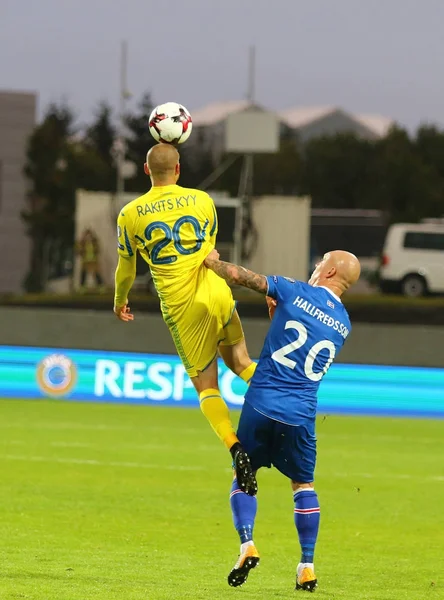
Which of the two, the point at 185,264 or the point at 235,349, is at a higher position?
the point at 185,264

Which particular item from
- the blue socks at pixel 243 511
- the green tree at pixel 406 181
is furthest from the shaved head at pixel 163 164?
the green tree at pixel 406 181

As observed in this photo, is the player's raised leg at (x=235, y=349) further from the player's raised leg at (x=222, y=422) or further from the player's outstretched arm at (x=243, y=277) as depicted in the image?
the player's outstretched arm at (x=243, y=277)

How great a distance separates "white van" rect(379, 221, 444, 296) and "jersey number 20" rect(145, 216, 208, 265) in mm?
26766

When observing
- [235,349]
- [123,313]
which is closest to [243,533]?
[235,349]

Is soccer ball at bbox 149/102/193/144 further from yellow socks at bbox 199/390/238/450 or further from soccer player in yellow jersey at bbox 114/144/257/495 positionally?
yellow socks at bbox 199/390/238/450

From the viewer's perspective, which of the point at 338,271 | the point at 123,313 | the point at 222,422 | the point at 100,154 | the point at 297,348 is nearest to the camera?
the point at 297,348

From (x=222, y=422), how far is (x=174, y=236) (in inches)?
46.5

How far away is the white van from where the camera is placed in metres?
34.9

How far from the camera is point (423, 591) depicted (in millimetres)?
8180

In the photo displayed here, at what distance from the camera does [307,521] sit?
26.1ft

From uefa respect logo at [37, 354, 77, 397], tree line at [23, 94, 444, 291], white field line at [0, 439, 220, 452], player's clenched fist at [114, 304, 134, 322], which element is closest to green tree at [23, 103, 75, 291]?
tree line at [23, 94, 444, 291]

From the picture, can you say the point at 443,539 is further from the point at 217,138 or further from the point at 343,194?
the point at 343,194

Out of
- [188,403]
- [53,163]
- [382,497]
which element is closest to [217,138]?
[53,163]

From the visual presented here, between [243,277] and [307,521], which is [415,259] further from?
[243,277]
